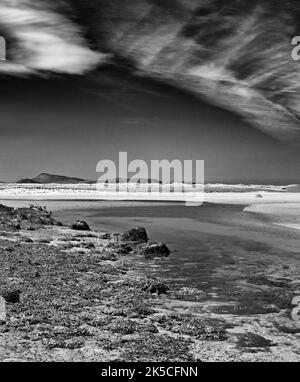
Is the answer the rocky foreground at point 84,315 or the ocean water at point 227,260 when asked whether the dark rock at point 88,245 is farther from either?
the ocean water at point 227,260

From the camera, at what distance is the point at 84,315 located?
12.6 metres

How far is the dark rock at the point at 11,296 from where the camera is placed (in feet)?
44.1

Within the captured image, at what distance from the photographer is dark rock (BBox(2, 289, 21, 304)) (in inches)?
529

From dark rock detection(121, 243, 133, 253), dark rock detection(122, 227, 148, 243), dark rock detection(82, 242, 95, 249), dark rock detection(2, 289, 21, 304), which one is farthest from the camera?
dark rock detection(122, 227, 148, 243)

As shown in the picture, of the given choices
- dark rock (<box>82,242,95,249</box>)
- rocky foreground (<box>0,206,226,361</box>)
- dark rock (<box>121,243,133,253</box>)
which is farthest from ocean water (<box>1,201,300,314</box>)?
dark rock (<box>82,242,95,249</box>)

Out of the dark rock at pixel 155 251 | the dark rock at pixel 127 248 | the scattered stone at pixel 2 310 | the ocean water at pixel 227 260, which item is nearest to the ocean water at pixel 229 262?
the ocean water at pixel 227 260

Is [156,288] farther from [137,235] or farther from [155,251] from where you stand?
[137,235]

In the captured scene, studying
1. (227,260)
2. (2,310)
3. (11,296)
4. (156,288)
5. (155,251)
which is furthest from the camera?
(155,251)

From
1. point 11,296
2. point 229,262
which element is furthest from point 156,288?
point 229,262

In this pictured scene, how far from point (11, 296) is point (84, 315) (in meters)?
2.66

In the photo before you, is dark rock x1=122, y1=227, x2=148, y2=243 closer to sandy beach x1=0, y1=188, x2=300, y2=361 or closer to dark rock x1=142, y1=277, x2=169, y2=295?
sandy beach x1=0, y1=188, x2=300, y2=361

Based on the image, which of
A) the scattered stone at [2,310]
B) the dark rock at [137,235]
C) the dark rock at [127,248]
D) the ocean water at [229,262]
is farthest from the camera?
the dark rock at [137,235]
